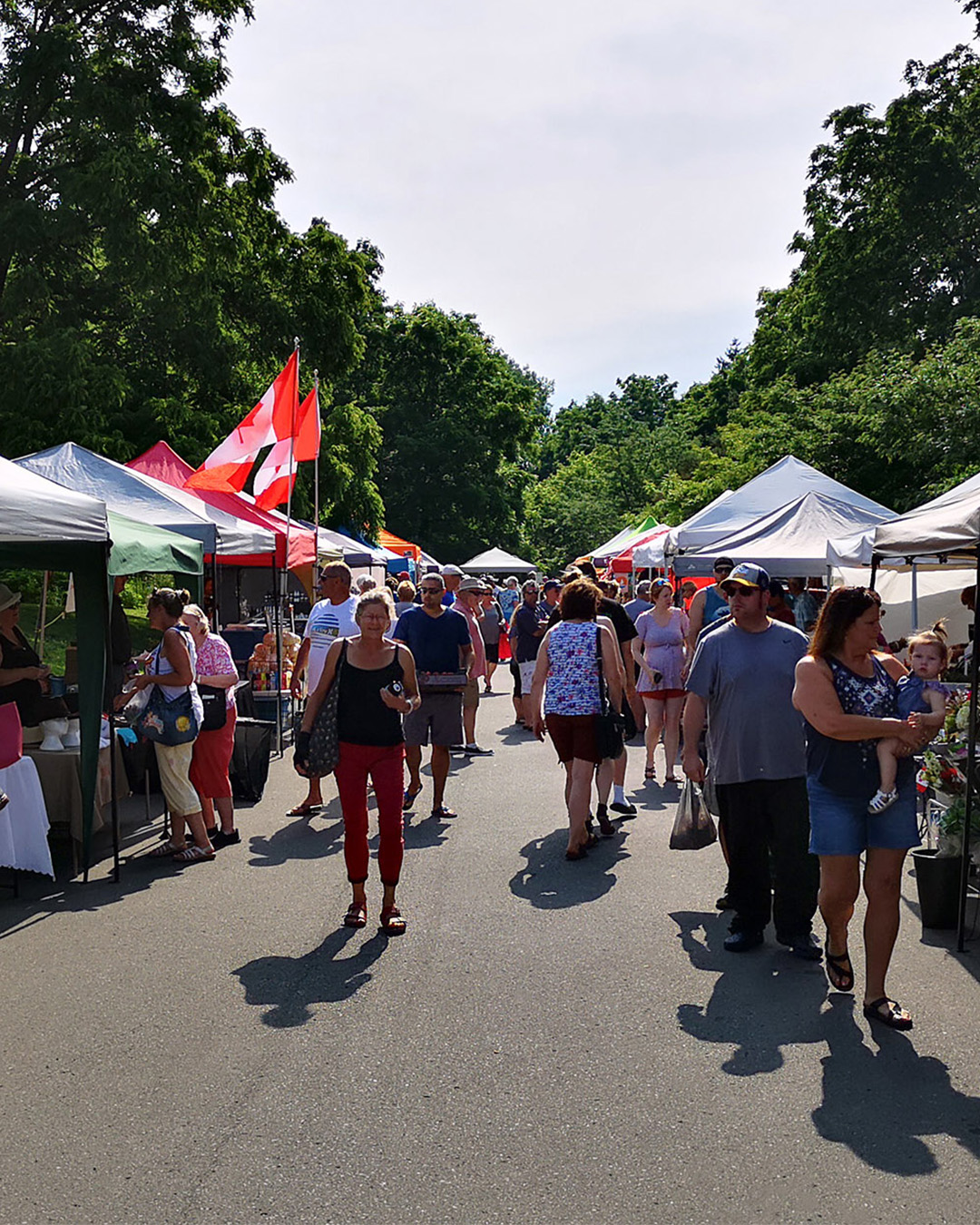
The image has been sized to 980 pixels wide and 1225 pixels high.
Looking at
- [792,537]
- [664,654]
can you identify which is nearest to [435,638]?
[664,654]

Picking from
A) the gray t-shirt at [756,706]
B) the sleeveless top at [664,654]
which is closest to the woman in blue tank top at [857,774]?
the gray t-shirt at [756,706]

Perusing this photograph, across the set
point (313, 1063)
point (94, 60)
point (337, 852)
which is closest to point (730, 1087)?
point (313, 1063)

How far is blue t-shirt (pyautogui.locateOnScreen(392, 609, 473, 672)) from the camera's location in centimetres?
1058

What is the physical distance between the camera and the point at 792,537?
1572cm

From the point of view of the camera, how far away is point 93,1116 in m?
4.42

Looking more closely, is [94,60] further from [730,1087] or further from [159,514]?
[730,1087]

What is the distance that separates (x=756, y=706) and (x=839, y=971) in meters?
1.32

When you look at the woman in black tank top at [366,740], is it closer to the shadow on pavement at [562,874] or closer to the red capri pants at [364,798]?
the red capri pants at [364,798]

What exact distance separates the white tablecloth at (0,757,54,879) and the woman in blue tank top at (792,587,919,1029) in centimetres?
467

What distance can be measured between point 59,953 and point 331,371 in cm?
2442

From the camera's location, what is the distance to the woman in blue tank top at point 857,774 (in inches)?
211

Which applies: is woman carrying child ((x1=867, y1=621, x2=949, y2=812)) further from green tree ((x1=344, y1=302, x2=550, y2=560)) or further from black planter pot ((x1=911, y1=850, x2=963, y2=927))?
green tree ((x1=344, y1=302, x2=550, y2=560))

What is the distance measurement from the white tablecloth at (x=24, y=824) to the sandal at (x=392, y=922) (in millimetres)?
2277

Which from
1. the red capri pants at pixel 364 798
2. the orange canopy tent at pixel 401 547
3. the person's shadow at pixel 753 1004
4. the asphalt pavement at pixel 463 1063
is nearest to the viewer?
the asphalt pavement at pixel 463 1063
